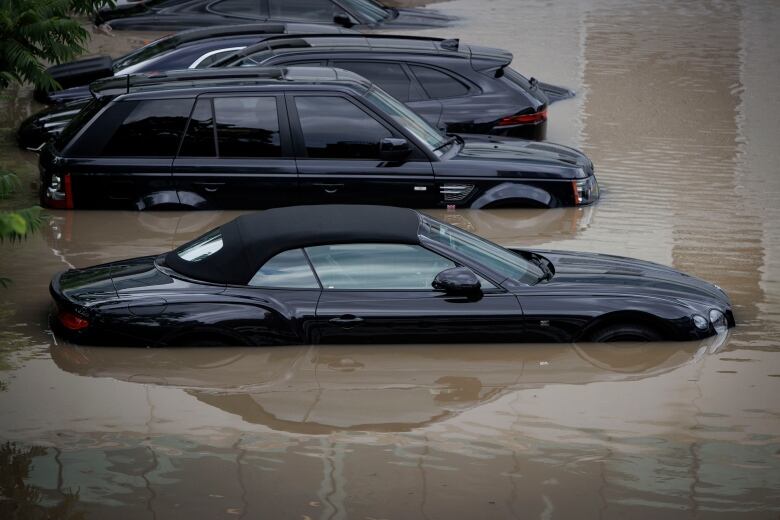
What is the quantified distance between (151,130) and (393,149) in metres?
2.31

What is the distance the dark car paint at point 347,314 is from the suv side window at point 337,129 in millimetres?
3369

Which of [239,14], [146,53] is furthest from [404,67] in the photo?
[239,14]

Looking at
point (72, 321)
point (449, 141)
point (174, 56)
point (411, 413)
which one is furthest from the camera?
point (174, 56)

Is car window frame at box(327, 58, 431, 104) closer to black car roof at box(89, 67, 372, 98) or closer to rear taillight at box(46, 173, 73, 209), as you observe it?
black car roof at box(89, 67, 372, 98)

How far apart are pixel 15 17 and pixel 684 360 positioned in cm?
531

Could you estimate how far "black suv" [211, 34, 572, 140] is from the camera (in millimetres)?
13289

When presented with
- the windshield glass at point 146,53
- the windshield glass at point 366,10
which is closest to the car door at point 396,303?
the windshield glass at point 146,53

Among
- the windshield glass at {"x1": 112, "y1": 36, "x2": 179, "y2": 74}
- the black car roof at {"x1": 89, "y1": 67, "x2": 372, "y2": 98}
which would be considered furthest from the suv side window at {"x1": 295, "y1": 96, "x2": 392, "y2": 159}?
the windshield glass at {"x1": 112, "y1": 36, "x2": 179, "y2": 74}

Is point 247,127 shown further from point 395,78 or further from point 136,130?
point 395,78

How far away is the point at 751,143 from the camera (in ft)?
48.7

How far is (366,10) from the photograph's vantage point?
19.5 metres

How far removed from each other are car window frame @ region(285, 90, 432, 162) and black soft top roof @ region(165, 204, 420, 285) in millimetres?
2847

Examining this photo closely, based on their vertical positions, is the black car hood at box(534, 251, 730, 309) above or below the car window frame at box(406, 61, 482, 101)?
below

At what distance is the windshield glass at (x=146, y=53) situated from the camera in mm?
14773
